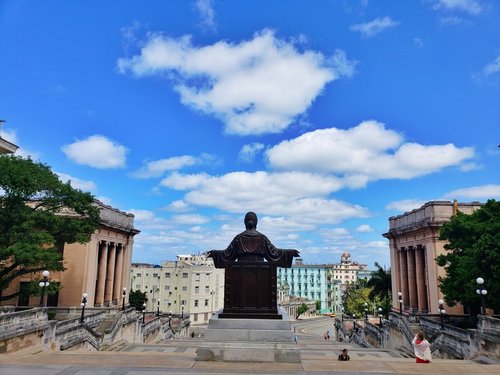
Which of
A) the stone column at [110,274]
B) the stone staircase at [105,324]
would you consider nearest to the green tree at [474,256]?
the stone staircase at [105,324]

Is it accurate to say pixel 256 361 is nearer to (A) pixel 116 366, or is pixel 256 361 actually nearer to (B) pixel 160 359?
(B) pixel 160 359

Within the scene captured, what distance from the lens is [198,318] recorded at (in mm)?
79250

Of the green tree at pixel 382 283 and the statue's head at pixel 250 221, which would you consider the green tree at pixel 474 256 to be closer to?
the statue's head at pixel 250 221

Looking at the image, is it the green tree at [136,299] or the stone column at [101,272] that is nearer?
the stone column at [101,272]

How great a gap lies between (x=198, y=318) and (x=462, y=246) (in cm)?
6020

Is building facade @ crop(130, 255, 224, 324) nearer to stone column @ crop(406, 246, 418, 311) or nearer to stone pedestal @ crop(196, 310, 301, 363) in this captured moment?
stone column @ crop(406, 246, 418, 311)

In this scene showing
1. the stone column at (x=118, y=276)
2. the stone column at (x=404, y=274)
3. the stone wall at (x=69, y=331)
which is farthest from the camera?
the stone column at (x=404, y=274)

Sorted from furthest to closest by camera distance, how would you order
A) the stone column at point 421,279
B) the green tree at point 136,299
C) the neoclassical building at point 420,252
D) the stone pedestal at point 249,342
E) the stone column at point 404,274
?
1. the green tree at point 136,299
2. the stone column at point 404,274
3. the stone column at point 421,279
4. the neoclassical building at point 420,252
5. the stone pedestal at point 249,342

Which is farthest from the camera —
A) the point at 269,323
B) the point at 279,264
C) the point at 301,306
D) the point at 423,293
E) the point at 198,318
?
the point at 301,306

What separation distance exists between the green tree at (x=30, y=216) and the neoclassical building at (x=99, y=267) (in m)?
4.39

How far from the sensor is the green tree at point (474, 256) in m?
24.1

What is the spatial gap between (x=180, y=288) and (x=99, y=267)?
36477 millimetres

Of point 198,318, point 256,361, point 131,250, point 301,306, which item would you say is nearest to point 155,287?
point 198,318

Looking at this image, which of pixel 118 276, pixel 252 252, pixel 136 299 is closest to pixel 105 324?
pixel 118 276
